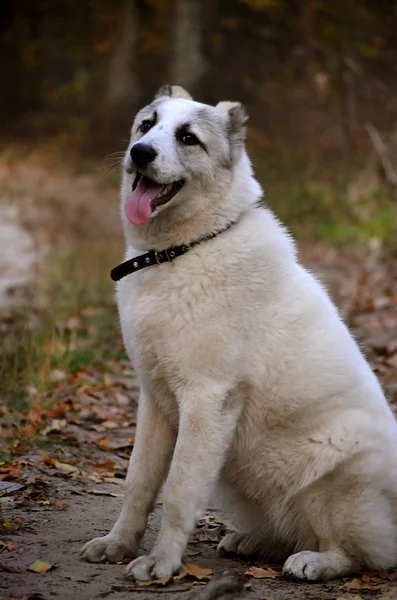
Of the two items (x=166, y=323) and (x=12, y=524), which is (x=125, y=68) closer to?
(x=12, y=524)

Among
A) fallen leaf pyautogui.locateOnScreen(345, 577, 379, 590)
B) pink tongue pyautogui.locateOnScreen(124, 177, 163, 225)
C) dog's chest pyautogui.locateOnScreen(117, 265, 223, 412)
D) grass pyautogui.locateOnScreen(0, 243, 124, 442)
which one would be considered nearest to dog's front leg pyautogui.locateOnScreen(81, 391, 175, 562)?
dog's chest pyautogui.locateOnScreen(117, 265, 223, 412)

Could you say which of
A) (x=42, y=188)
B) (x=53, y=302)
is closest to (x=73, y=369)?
(x=53, y=302)

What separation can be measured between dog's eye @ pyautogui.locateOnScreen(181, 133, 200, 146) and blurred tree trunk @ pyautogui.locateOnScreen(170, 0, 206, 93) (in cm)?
1480

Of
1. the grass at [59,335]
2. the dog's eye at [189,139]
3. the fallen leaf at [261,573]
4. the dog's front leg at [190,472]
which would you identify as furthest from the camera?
the grass at [59,335]

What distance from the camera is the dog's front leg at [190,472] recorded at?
359cm

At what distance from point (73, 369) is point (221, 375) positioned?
12.4 feet

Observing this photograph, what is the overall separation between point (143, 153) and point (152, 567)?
5.52 ft

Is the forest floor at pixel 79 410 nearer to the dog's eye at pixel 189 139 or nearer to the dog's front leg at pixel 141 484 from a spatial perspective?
the dog's front leg at pixel 141 484

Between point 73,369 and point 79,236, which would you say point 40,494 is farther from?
point 79,236

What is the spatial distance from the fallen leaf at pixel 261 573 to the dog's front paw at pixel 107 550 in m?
0.50

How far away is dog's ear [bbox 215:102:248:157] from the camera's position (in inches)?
163

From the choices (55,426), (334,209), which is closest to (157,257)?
(55,426)

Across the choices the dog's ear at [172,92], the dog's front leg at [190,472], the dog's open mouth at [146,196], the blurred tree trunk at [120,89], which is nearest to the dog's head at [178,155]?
the dog's open mouth at [146,196]

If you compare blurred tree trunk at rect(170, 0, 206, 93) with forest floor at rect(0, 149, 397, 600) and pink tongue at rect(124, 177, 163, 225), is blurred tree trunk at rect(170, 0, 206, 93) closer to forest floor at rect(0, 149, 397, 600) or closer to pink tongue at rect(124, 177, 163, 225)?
forest floor at rect(0, 149, 397, 600)
